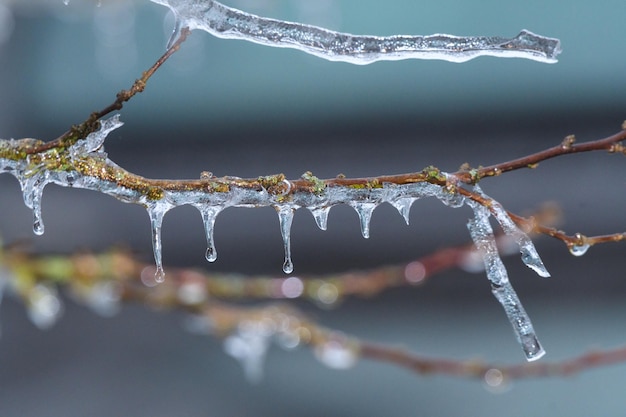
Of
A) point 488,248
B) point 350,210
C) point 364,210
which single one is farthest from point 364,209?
point 350,210

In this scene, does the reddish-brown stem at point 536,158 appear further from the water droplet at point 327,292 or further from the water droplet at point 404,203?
the water droplet at point 327,292

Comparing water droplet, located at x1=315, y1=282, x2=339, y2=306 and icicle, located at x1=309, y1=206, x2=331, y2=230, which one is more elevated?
water droplet, located at x1=315, y1=282, x2=339, y2=306

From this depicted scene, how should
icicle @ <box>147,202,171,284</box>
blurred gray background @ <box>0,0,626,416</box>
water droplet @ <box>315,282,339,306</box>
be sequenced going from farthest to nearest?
blurred gray background @ <box>0,0,626,416</box>
water droplet @ <box>315,282,339,306</box>
icicle @ <box>147,202,171,284</box>

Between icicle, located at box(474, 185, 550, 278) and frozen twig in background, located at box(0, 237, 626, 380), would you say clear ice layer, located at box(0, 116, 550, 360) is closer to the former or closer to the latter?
icicle, located at box(474, 185, 550, 278)

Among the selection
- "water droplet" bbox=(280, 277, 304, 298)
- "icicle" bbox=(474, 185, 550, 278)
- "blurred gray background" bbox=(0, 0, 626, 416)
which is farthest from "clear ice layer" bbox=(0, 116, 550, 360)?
"blurred gray background" bbox=(0, 0, 626, 416)

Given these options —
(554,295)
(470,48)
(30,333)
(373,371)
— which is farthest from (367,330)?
(470,48)

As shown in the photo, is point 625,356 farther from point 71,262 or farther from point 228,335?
point 71,262
